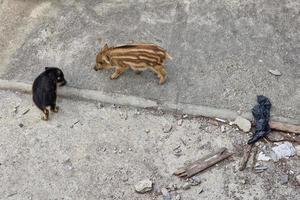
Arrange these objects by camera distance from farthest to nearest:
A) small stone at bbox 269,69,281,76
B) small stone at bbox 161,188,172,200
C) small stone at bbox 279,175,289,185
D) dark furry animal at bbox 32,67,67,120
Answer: small stone at bbox 269,69,281,76 < dark furry animal at bbox 32,67,67,120 < small stone at bbox 279,175,289,185 < small stone at bbox 161,188,172,200

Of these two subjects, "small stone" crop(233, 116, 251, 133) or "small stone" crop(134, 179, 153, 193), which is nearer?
"small stone" crop(134, 179, 153, 193)

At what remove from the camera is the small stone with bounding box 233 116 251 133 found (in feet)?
18.5

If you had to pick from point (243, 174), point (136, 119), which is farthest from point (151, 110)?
point (243, 174)

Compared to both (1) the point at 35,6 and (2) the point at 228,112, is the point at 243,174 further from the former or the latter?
(1) the point at 35,6

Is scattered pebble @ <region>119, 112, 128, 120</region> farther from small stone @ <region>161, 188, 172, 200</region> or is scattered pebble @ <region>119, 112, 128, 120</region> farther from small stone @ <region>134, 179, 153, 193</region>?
small stone @ <region>161, 188, 172, 200</region>

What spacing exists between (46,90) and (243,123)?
6.57 ft

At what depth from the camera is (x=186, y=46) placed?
6.32 metres

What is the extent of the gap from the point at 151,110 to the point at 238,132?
0.92 meters

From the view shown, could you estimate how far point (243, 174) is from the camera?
5.35 metres

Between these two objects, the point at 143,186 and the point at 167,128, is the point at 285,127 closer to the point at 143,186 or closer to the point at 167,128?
the point at 167,128

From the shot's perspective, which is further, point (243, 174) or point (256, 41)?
point (256, 41)

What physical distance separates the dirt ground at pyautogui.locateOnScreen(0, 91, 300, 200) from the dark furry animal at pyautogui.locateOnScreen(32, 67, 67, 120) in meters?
→ 0.18

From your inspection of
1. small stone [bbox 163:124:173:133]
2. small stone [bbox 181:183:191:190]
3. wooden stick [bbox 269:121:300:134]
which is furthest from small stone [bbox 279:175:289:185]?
small stone [bbox 163:124:173:133]

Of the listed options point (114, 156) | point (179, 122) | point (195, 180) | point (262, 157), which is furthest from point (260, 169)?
point (114, 156)
